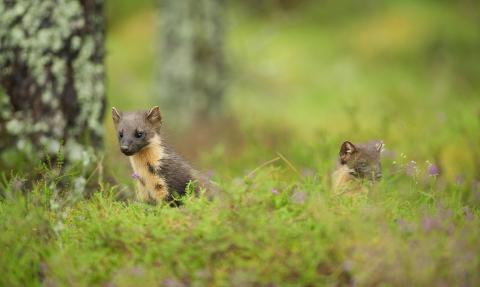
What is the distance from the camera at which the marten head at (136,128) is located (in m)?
5.77

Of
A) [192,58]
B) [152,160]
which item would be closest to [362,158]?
[152,160]

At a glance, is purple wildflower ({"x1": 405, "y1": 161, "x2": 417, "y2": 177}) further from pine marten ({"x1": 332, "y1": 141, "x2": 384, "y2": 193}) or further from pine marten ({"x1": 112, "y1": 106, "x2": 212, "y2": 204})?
pine marten ({"x1": 112, "y1": 106, "x2": 212, "y2": 204})

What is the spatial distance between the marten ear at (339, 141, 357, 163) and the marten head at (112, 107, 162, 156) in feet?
5.34

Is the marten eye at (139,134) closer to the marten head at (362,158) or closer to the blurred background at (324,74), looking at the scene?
the marten head at (362,158)

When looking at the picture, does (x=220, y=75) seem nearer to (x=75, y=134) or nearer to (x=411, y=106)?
(x=411, y=106)

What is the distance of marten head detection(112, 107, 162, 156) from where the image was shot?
18.9ft

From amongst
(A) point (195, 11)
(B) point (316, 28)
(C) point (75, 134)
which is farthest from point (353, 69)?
(C) point (75, 134)

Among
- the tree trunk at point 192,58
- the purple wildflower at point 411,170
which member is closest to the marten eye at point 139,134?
the purple wildflower at point 411,170

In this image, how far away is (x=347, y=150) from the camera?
6293 millimetres

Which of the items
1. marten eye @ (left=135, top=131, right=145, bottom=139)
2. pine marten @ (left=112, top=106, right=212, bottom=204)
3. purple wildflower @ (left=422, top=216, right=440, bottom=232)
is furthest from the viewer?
marten eye @ (left=135, top=131, right=145, bottom=139)

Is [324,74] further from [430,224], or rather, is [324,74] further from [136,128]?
[430,224]

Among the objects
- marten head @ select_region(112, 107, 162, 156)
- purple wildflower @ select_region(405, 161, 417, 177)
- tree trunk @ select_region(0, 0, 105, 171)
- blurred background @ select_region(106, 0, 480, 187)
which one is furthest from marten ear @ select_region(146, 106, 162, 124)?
blurred background @ select_region(106, 0, 480, 187)

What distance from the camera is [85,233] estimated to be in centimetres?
473

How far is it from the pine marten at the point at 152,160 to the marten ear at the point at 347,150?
4.19 ft
